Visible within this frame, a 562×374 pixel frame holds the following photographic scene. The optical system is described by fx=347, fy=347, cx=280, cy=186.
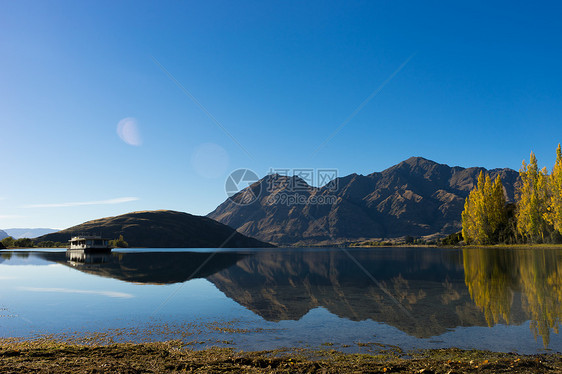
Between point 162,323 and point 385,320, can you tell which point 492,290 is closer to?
point 385,320

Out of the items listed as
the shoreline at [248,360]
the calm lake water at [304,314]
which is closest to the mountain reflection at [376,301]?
the calm lake water at [304,314]

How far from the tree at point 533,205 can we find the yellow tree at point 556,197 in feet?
6.04

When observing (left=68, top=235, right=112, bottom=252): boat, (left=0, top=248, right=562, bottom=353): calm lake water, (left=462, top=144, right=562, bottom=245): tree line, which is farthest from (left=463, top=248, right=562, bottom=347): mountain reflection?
(left=68, top=235, right=112, bottom=252): boat

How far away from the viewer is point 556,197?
4476 inches

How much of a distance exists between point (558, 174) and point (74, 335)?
469 feet

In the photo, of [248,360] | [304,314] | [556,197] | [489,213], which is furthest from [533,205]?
[248,360]

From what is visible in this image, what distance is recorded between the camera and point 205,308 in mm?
23719

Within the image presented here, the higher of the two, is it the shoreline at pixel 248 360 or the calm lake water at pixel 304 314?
the shoreline at pixel 248 360

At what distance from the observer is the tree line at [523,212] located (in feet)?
384

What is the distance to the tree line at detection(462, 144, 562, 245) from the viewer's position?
384 ft

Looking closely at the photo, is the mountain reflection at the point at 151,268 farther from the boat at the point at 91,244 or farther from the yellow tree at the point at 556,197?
the yellow tree at the point at 556,197

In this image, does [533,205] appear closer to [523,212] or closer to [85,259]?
[523,212]

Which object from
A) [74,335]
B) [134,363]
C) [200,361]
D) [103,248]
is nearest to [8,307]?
[74,335]

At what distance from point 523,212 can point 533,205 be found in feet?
14.9
